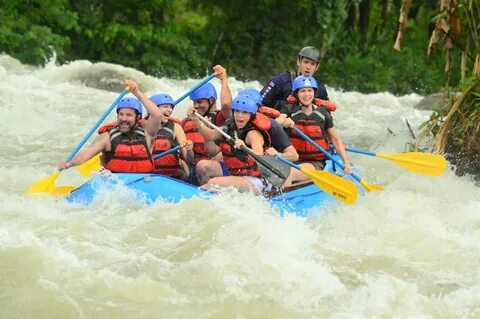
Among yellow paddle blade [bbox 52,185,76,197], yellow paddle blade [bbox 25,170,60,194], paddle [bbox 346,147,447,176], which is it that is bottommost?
yellow paddle blade [bbox 52,185,76,197]

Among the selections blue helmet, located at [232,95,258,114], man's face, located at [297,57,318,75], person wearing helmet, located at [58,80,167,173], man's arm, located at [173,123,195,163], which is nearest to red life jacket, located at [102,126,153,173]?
person wearing helmet, located at [58,80,167,173]

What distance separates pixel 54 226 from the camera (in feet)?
19.4

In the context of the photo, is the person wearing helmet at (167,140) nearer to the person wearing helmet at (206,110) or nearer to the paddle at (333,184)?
the person wearing helmet at (206,110)

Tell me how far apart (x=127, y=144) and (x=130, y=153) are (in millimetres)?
71

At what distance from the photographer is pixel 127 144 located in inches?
262

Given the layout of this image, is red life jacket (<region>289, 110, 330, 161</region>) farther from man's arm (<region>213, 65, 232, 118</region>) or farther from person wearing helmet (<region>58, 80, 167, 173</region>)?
person wearing helmet (<region>58, 80, 167, 173</region>)

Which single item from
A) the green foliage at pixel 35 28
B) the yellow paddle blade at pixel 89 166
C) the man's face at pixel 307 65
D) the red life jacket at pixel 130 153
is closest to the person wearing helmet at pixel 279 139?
the red life jacket at pixel 130 153

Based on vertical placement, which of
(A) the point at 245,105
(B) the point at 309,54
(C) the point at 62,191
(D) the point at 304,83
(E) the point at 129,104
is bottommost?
(C) the point at 62,191

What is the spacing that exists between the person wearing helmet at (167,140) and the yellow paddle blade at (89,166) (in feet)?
1.84

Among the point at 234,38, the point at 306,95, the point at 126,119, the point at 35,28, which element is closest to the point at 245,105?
the point at 306,95

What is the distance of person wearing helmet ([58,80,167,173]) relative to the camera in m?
6.65

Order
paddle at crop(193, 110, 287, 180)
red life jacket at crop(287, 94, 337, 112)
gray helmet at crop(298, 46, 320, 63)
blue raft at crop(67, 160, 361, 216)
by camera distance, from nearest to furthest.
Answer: blue raft at crop(67, 160, 361, 216) < paddle at crop(193, 110, 287, 180) < red life jacket at crop(287, 94, 337, 112) < gray helmet at crop(298, 46, 320, 63)

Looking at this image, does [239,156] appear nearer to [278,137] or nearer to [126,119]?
[278,137]

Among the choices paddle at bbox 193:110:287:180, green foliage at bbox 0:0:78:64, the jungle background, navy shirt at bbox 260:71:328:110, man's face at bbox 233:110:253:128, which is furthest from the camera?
the jungle background
